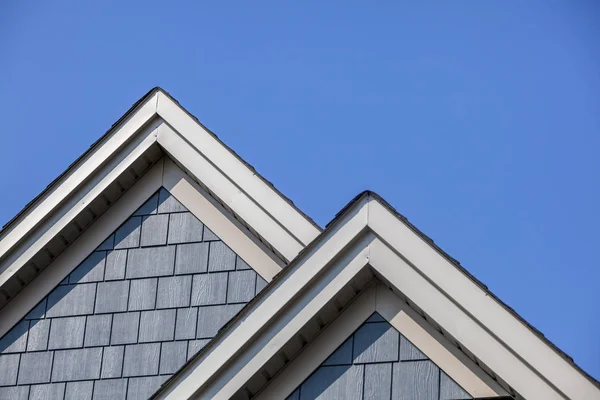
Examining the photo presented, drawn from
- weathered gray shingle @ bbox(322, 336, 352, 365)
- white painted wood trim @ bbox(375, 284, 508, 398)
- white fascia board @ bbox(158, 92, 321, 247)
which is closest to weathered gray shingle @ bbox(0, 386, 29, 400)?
white fascia board @ bbox(158, 92, 321, 247)

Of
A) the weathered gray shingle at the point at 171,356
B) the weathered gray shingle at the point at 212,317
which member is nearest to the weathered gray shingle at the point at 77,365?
the weathered gray shingle at the point at 171,356

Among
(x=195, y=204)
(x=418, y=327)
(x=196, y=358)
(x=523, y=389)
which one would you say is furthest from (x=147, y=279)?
(x=523, y=389)

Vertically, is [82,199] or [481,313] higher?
[82,199]

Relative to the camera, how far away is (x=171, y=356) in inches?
433

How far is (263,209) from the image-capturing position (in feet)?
37.3

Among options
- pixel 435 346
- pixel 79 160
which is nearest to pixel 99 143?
pixel 79 160

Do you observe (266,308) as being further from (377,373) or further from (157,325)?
(157,325)

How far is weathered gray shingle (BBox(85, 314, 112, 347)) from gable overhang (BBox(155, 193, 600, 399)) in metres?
2.59

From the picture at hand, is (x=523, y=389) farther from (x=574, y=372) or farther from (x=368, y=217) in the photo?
(x=368, y=217)

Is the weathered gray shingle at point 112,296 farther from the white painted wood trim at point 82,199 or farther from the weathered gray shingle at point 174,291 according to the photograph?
the white painted wood trim at point 82,199

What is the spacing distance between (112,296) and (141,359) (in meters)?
0.78

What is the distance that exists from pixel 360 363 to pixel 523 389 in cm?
128

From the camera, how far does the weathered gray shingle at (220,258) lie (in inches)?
446

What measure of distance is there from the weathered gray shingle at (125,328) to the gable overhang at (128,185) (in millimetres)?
1059
